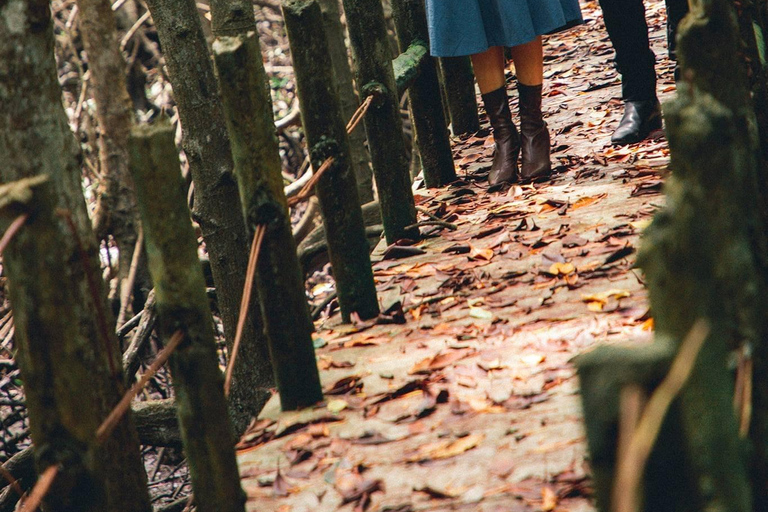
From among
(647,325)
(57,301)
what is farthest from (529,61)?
(57,301)

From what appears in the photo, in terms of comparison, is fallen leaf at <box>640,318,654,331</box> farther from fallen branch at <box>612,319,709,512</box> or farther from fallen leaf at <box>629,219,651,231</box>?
fallen branch at <box>612,319,709,512</box>

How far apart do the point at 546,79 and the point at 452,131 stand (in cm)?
133

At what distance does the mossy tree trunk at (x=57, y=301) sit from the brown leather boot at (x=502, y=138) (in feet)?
8.25

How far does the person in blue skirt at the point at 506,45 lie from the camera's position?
13.9ft

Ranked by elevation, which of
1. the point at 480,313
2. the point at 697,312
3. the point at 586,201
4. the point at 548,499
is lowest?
the point at 548,499

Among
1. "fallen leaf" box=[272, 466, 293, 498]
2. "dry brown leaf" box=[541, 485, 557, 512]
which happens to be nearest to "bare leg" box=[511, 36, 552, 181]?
"fallen leaf" box=[272, 466, 293, 498]

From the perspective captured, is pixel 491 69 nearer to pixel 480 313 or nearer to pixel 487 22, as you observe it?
pixel 487 22

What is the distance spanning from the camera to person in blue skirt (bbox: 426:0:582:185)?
13.9 feet

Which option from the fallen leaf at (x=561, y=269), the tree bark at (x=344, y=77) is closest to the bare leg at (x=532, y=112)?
the fallen leaf at (x=561, y=269)

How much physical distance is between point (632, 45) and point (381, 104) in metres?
1.60

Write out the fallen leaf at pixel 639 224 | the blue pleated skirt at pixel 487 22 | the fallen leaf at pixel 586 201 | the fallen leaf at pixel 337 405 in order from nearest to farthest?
the fallen leaf at pixel 337 405 → the fallen leaf at pixel 639 224 → the fallen leaf at pixel 586 201 → the blue pleated skirt at pixel 487 22

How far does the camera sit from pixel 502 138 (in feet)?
14.6

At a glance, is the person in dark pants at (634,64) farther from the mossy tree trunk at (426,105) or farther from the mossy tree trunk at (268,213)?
the mossy tree trunk at (268,213)

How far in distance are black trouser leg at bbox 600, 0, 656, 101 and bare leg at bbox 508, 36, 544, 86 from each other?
1.40ft
